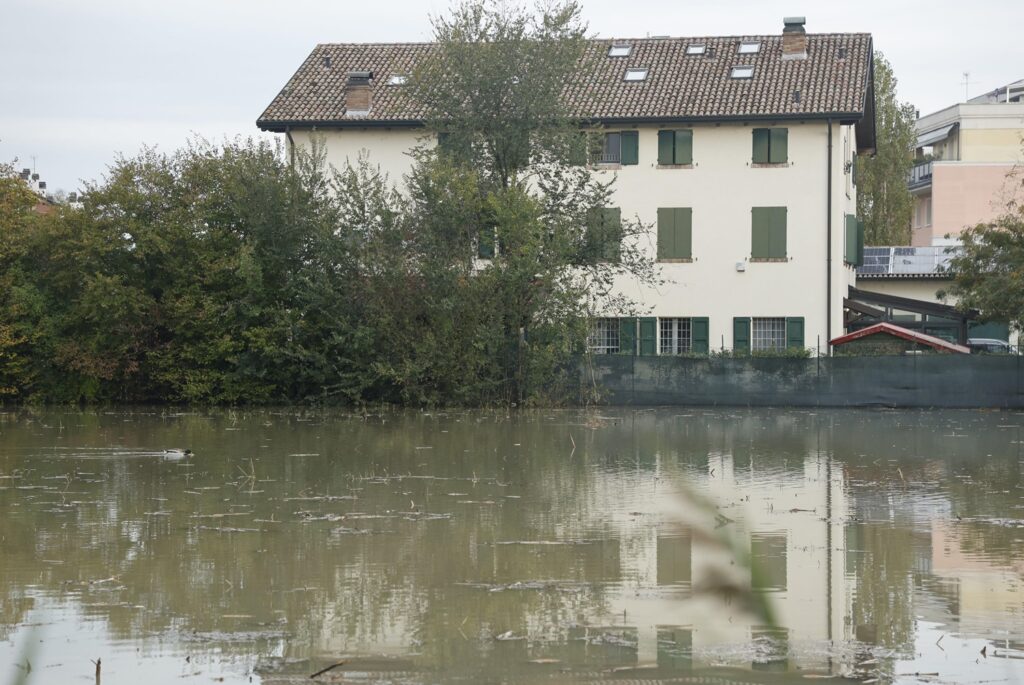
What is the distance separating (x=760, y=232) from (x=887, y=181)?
92.4 feet

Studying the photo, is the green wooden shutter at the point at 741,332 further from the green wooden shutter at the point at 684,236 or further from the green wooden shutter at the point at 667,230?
the green wooden shutter at the point at 667,230

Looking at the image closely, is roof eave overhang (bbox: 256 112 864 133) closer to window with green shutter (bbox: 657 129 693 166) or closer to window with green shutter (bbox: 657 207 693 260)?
window with green shutter (bbox: 657 129 693 166)

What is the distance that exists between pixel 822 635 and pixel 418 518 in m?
6.36

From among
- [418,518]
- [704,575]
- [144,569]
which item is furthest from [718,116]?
[704,575]

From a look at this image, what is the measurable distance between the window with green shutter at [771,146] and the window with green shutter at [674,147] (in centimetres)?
210

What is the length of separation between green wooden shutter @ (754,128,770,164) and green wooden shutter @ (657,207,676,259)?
316cm

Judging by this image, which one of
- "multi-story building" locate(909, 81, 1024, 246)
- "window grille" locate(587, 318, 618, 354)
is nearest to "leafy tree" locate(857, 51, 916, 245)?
"multi-story building" locate(909, 81, 1024, 246)

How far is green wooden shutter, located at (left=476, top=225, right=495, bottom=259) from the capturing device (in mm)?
36906

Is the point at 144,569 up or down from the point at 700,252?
down

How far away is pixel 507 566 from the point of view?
37.7 feet

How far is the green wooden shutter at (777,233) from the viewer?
4306cm

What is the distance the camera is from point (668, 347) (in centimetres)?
4406

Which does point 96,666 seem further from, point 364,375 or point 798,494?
point 364,375

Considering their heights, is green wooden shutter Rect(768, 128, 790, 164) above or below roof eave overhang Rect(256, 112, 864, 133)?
below
